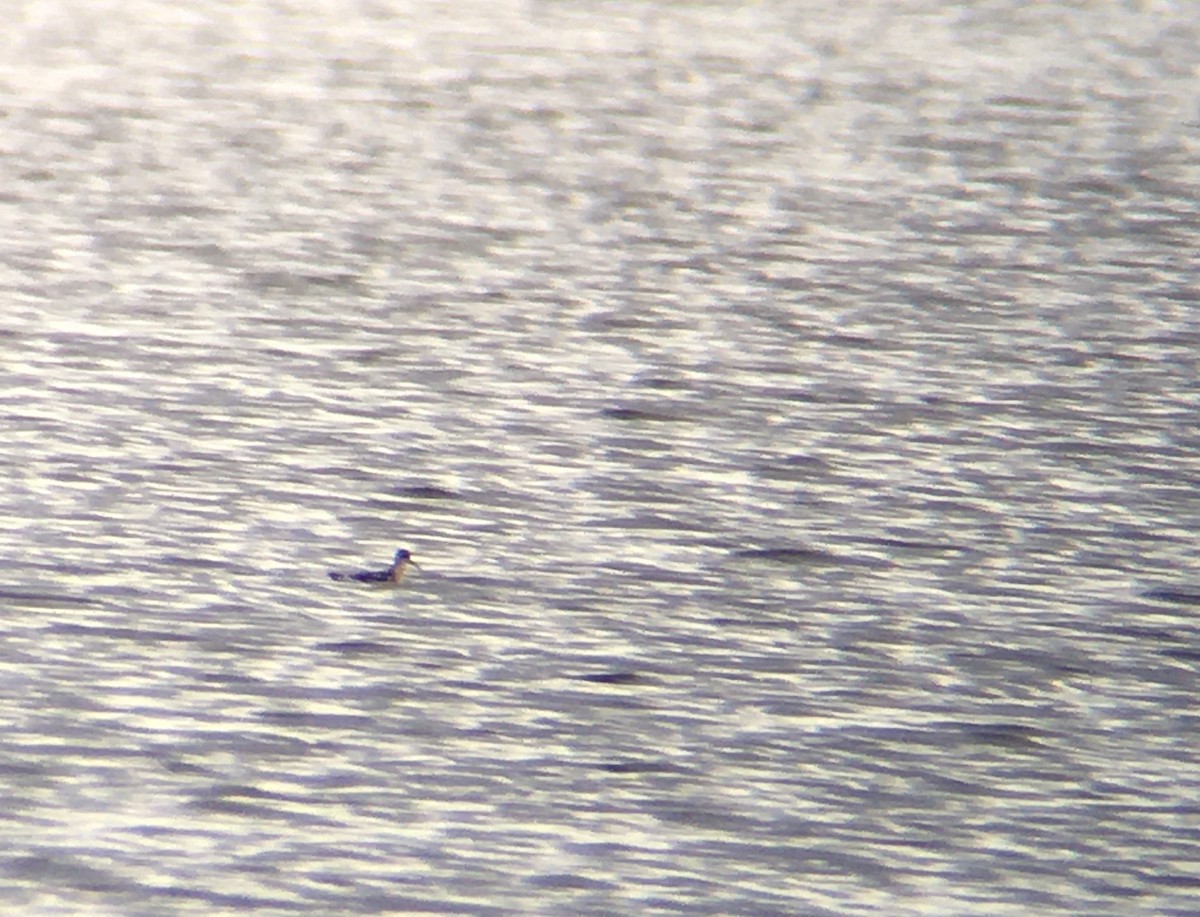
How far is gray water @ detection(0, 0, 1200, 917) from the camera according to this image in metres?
1.88

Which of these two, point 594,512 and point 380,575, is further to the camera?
point 594,512

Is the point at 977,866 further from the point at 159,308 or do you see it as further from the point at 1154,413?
the point at 159,308

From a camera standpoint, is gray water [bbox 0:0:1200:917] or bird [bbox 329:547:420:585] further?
bird [bbox 329:547:420:585]

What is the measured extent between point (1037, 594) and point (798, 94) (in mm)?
3924

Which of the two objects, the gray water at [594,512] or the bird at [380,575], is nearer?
the gray water at [594,512]

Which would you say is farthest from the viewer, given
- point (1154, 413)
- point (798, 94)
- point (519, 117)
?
point (798, 94)

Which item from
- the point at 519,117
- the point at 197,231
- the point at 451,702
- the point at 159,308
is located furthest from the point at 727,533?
the point at 519,117

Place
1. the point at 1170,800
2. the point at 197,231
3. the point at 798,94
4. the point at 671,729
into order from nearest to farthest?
the point at 1170,800
the point at 671,729
the point at 197,231
the point at 798,94

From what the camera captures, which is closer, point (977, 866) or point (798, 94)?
point (977, 866)

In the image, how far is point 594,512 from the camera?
283 cm

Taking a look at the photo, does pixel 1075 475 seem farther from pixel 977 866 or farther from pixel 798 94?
pixel 798 94

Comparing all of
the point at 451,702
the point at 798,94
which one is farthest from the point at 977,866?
the point at 798,94

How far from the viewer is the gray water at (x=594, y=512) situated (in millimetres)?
1880

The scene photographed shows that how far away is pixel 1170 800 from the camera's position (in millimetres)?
1984
